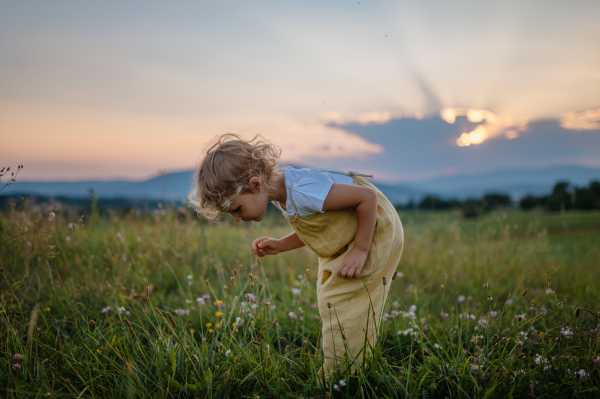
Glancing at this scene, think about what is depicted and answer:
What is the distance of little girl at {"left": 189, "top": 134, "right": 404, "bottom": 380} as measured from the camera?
2.12m

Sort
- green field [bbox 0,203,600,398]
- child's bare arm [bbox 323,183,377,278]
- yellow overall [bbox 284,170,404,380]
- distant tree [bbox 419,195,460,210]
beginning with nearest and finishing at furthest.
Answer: green field [bbox 0,203,600,398]
child's bare arm [bbox 323,183,377,278]
yellow overall [bbox 284,170,404,380]
distant tree [bbox 419,195,460,210]

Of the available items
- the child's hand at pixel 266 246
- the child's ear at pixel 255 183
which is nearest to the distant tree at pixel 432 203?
the child's hand at pixel 266 246

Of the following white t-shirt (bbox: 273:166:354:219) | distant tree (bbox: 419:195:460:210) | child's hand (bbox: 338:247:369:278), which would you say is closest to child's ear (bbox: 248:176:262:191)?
white t-shirt (bbox: 273:166:354:219)

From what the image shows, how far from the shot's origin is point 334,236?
2.28m

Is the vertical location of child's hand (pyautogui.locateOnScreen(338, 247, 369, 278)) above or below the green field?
above

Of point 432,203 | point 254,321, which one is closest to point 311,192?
point 254,321

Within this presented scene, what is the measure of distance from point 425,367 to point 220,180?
1753mm

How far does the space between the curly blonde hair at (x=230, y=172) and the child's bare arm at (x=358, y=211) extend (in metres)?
0.49

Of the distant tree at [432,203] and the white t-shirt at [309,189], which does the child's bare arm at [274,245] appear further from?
the distant tree at [432,203]

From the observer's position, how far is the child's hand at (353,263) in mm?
2113

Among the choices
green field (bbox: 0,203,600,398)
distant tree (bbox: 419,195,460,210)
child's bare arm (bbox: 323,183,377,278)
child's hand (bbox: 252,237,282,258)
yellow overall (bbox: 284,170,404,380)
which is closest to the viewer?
green field (bbox: 0,203,600,398)

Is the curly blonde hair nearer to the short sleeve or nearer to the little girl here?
the little girl

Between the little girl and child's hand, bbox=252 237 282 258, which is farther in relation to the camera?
child's hand, bbox=252 237 282 258

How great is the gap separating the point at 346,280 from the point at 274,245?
0.70 meters
